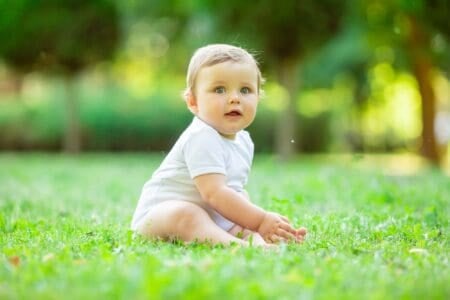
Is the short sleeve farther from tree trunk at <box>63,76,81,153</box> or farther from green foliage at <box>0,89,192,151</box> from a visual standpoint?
green foliage at <box>0,89,192,151</box>

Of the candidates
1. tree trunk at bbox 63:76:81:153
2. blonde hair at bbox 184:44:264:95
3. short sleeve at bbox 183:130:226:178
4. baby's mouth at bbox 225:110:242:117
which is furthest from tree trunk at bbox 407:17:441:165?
short sleeve at bbox 183:130:226:178

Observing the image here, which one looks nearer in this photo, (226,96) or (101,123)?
(226,96)

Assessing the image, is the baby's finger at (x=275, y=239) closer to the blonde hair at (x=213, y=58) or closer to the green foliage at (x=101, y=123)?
the blonde hair at (x=213, y=58)

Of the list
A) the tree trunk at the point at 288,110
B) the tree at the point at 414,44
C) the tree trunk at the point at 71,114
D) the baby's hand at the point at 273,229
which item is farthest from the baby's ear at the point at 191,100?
the tree trunk at the point at 71,114

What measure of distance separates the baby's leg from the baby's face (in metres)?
0.49

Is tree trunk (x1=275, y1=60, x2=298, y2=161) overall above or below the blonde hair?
below

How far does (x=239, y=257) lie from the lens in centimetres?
333

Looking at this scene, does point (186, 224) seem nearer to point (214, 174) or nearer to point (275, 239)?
point (214, 174)

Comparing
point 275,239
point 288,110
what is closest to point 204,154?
point 275,239

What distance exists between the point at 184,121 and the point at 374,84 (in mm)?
7538

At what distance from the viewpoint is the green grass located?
8.77 feet

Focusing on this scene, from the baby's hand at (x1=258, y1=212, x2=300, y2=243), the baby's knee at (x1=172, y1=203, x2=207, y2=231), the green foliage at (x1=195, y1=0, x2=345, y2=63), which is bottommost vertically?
the baby's hand at (x1=258, y1=212, x2=300, y2=243)

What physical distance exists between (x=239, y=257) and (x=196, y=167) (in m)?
0.68

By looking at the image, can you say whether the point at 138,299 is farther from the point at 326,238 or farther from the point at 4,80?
the point at 4,80
